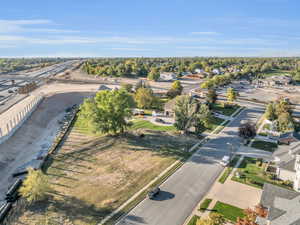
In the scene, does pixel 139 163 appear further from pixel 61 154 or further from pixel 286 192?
pixel 286 192

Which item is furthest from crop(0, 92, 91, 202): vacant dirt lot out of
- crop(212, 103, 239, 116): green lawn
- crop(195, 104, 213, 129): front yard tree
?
crop(212, 103, 239, 116): green lawn

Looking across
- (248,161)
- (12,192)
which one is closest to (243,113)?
(248,161)

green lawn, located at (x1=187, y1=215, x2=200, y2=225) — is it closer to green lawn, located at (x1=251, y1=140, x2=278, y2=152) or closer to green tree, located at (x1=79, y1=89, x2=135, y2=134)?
green lawn, located at (x1=251, y1=140, x2=278, y2=152)

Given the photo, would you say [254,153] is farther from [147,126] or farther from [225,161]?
[147,126]

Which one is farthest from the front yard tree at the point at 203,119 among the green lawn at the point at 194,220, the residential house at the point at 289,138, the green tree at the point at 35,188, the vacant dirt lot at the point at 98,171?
the green tree at the point at 35,188

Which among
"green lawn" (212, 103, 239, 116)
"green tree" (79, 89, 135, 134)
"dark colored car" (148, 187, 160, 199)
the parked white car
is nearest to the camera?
"dark colored car" (148, 187, 160, 199)
